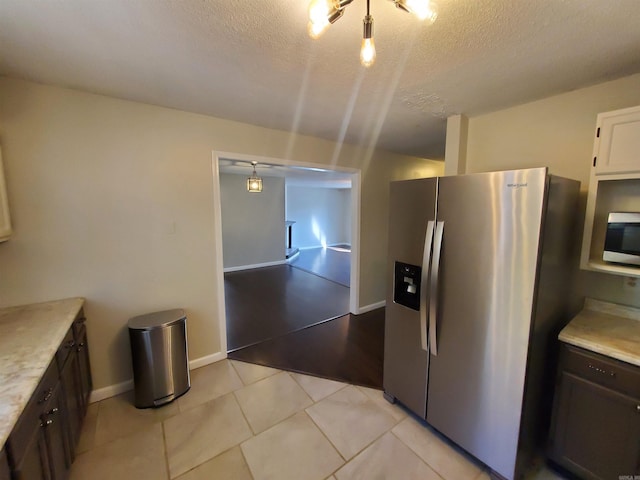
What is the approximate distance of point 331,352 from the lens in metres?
2.86

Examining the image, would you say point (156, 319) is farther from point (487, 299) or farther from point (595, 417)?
point (595, 417)

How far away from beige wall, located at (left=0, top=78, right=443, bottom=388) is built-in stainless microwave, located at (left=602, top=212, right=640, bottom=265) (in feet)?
8.91

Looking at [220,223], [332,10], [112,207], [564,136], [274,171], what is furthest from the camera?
[274,171]

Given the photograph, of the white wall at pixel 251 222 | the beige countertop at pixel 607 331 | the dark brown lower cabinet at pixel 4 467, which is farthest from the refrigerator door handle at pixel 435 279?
the white wall at pixel 251 222

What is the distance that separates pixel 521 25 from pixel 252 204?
591 cm

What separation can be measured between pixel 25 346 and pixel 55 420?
0.39 meters

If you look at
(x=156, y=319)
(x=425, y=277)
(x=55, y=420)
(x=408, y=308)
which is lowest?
(x=55, y=420)

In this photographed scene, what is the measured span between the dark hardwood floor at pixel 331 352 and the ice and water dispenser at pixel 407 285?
0.95 m

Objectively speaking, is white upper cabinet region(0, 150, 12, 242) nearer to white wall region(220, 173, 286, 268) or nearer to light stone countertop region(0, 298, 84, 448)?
light stone countertop region(0, 298, 84, 448)

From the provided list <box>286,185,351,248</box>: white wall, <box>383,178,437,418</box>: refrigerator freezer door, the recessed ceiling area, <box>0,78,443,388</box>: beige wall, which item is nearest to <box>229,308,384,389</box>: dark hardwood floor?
<box>383,178,437,418</box>: refrigerator freezer door

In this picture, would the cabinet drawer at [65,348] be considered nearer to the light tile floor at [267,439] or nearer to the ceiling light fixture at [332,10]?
the light tile floor at [267,439]

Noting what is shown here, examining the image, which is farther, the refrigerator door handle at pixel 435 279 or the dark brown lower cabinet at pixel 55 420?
the refrigerator door handle at pixel 435 279

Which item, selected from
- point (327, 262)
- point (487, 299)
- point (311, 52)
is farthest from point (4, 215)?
point (327, 262)

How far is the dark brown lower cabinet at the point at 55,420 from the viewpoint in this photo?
96 centimetres
